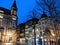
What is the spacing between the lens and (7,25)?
145 ft

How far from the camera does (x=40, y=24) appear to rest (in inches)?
2361

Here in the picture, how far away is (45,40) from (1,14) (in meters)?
20.3

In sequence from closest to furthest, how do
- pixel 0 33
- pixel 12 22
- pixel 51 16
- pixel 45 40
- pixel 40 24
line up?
pixel 51 16
pixel 0 33
pixel 12 22
pixel 45 40
pixel 40 24

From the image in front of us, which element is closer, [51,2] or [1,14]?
[51,2]

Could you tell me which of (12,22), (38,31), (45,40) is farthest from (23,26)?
(12,22)

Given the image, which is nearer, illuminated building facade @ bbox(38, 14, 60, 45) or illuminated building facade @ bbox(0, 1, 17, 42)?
illuminated building facade @ bbox(0, 1, 17, 42)

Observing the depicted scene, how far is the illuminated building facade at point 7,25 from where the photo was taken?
140 feet

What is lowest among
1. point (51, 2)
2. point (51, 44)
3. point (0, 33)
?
point (51, 44)

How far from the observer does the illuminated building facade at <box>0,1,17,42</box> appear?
42.5 meters

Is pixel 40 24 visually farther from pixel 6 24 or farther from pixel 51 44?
pixel 6 24

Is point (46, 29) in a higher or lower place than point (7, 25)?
lower

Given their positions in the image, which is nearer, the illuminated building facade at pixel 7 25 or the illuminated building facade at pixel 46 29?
the illuminated building facade at pixel 7 25

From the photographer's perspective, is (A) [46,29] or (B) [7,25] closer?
(B) [7,25]

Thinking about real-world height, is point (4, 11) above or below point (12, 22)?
above
